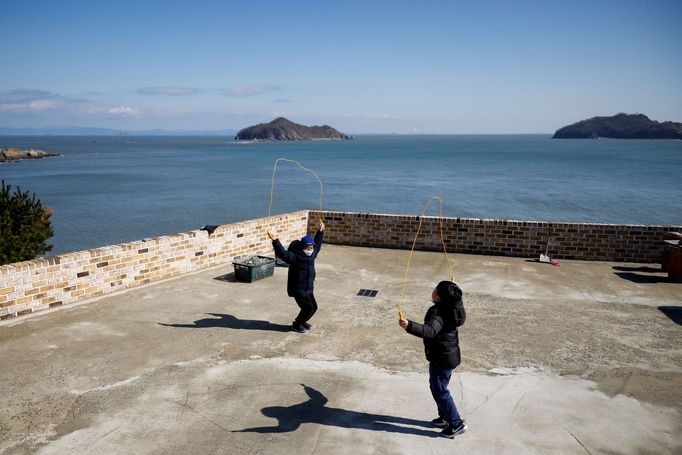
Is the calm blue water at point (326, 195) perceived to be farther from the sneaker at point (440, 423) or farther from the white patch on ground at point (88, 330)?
the sneaker at point (440, 423)

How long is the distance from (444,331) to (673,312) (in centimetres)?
649

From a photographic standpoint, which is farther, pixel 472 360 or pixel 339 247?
pixel 339 247

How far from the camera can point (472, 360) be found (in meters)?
6.71

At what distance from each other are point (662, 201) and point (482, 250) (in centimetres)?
5090

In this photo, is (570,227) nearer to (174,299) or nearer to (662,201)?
(174,299)

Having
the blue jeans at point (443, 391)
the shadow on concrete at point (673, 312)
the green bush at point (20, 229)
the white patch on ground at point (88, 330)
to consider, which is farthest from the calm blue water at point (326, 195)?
the blue jeans at point (443, 391)

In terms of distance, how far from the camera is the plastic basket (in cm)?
1016

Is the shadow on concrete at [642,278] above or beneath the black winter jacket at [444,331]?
beneath

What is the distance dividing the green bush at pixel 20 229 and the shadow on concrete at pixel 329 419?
12025 mm

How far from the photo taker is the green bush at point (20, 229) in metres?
14.1

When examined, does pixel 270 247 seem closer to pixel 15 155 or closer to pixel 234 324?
pixel 234 324

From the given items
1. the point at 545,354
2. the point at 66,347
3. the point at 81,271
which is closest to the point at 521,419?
the point at 545,354

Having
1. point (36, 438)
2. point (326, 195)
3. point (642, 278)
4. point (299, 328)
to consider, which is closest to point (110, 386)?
point (36, 438)

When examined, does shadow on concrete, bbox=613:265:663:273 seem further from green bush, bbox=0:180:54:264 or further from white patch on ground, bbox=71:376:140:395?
green bush, bbox=0:180:54:264
